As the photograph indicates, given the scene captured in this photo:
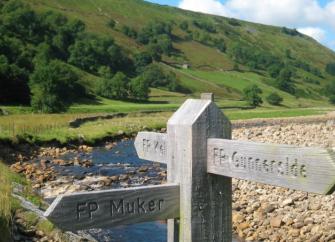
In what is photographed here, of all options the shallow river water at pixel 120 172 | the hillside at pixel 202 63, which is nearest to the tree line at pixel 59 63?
the hillside at pixel 202 63

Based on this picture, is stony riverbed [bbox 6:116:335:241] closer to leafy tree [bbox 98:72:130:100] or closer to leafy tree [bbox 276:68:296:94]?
leafy tree [bbox 98:72:130:100]

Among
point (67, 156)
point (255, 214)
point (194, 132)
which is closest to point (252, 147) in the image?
point (194, 132)

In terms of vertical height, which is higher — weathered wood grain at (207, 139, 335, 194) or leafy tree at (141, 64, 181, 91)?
weathered wood grain at (207, 139, 335, 194)

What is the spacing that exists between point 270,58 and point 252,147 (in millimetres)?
200329

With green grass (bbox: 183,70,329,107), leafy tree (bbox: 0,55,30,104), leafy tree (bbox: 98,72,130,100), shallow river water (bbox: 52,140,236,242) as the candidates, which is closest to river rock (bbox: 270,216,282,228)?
shallow river water (bbox: 52,140,236,242)

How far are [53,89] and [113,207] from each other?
67.0 metres

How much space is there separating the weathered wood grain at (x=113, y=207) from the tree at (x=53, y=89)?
57977 millimetres

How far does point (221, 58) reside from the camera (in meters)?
186

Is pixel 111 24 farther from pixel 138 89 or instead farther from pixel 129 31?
pixel 138 89

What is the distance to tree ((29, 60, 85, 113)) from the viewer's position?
6016 cm

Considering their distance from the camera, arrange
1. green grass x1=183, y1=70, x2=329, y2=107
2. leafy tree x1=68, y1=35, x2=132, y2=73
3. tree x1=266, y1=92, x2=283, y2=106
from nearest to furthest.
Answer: leafy tree x1=68, y1=35, x2=132, y2=73 < tree x1=266, y1=92, x2=283, y2=106 < green grass x1=183, y1=70, x2=329, y2=107

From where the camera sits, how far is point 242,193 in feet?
59.9

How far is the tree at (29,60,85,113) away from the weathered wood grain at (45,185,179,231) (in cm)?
5798

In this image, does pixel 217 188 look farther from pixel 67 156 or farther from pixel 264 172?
pixel 67 156
